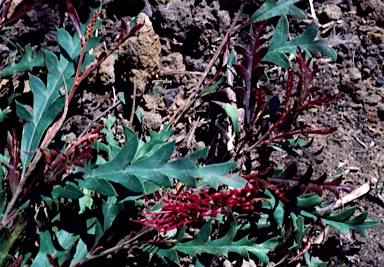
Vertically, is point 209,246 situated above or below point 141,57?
below

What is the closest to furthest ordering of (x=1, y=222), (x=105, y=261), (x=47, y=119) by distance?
1. (x=1, y=222)
2. (x=47, y=119)
3. (x=105, y=261)

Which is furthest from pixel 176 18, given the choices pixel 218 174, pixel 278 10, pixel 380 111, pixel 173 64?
pixel 380 111

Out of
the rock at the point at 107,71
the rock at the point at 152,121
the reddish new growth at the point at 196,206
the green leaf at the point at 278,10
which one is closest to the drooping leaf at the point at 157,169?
the reddish new growth at the point at 196,206

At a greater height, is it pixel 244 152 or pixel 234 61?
pixel 234 61

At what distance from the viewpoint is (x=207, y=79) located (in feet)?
7.64

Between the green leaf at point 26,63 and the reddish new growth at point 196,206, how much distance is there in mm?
748

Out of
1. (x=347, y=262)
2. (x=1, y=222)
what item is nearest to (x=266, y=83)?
(x=347, y=262)

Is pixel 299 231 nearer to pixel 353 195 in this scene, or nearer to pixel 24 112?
pixel 353 195

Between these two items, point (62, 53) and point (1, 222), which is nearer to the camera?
point (1, 222)

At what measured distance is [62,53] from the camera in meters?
1.96

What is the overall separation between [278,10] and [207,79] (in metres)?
0.44

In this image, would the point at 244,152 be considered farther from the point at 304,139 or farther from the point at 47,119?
the point at 47,119

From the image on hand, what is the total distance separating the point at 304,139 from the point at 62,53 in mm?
1111

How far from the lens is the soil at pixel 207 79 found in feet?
7.33
